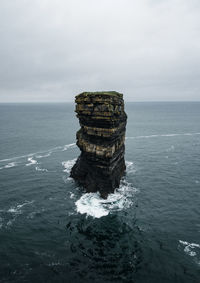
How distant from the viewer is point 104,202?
5419 centimetres

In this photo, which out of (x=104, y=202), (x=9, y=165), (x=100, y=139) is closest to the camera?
(x=104, y=202)

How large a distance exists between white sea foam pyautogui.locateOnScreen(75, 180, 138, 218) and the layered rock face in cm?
177

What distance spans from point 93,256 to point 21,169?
151ft

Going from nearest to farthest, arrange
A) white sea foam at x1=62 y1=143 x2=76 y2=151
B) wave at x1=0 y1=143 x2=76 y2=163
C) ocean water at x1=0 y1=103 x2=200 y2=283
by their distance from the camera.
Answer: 1. ocean water at x1=0 y1=103 x2=200 y2=283
2. wave at x1=0 y1=143 x2=76 y2=163
3. white sea foam at x1=62 y1=143 x2=76 y2=151

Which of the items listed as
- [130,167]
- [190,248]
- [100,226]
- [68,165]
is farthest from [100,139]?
[190,248]

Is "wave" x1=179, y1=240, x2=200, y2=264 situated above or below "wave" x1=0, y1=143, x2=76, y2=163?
below

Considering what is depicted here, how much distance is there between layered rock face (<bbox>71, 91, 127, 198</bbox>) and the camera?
54000 millimetres

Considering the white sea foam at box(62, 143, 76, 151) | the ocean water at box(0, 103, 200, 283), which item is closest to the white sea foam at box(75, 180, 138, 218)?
the ocean water at box(0, 103, 200, 283)

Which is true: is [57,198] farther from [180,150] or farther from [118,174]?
[180,150]

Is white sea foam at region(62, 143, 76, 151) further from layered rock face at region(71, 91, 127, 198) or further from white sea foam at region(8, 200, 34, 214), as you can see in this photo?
white sea foam at region(8, 200, 34, 214)

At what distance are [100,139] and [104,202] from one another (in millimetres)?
14984

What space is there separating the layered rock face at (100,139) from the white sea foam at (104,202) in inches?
69.6

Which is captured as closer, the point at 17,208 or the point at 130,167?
the point at 17,208

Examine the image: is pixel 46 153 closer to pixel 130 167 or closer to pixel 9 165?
pixel 9 165
